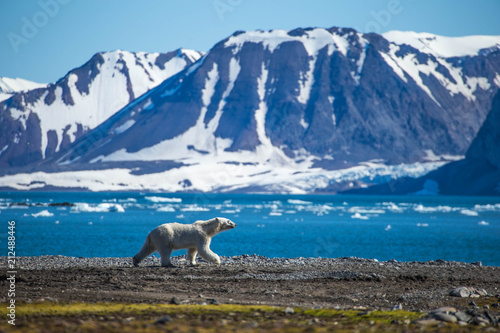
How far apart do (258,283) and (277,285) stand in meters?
0.65

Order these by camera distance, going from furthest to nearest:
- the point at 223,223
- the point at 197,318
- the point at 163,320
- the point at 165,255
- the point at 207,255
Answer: the point at 223,223 → the point at 207,255 → the point at 165,255 → the point at 197,318 → the point at 163,320

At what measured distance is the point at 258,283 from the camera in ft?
70.7

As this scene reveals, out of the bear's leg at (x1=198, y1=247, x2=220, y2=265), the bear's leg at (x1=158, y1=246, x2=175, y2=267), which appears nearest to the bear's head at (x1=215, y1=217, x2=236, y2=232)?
the bear's leg at (x1=198, y1=247, x2=220, y2=265)

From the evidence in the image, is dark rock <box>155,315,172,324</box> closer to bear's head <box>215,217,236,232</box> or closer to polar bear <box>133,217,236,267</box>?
polar bear <box>133,217,236,267</box>

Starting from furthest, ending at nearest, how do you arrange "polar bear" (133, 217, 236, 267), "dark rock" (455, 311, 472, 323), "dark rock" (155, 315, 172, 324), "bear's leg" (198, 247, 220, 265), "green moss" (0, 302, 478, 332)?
"bear's leg" (198, 247, 220, 265)
"polar bear" (133, 217, 236, 267)
"dark rock" (455, 311, 472, 323)
"dark rock" (155, 315, 172, 324)
"green moss" (0, 302, 478, 332)

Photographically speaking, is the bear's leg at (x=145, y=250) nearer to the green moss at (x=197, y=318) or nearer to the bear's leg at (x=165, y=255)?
the bear's leg at (x=165, y=255)

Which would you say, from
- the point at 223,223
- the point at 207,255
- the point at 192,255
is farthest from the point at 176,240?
the point at 223,223

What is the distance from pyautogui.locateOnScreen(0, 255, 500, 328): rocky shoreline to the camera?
56.8 ft

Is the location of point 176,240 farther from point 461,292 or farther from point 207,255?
point 461,292

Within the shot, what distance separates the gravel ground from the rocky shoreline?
0.09 feet

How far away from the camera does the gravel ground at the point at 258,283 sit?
18.1 metres

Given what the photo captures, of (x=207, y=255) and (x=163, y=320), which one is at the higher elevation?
(x=163, y=320)

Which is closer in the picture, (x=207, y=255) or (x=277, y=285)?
(x=277, y=285)

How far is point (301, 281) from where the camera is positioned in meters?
22.3
